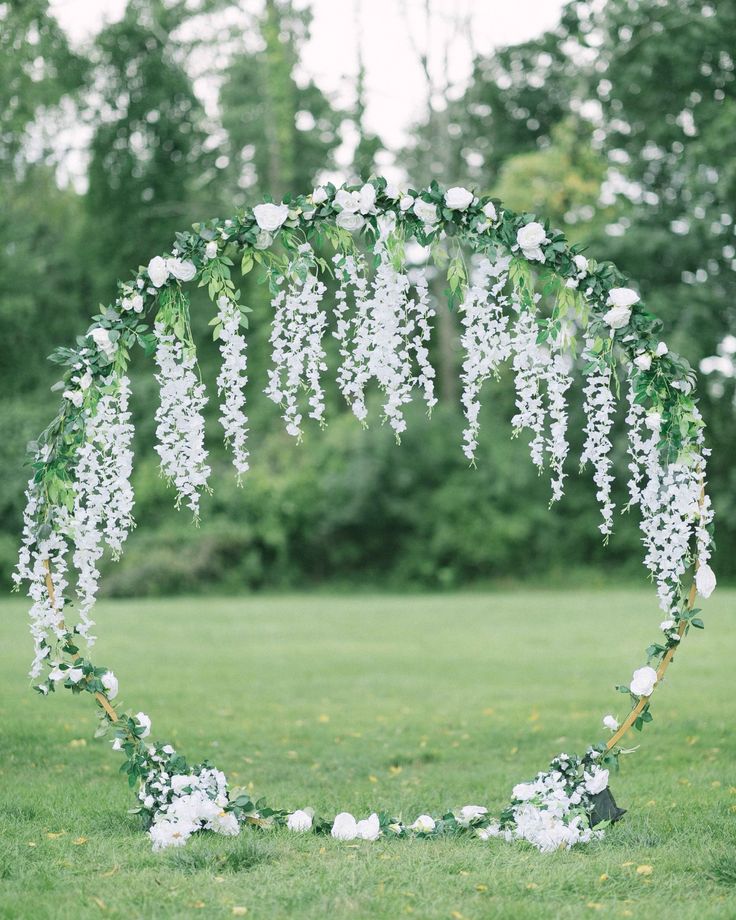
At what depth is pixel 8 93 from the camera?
1922 cm

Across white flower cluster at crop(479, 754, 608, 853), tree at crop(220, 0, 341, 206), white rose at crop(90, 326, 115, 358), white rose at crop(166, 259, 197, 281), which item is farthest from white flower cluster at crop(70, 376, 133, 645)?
tree at crop(220, 0, 341, 206)

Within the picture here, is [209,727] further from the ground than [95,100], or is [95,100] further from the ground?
[95,100]

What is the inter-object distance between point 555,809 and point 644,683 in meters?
0.78

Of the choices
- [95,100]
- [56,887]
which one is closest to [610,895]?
[56,887]

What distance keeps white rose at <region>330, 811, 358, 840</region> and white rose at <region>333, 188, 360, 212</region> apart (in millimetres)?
3026

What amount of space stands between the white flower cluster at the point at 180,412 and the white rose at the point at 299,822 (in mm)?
1606

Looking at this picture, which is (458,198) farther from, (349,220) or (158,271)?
(158,271)

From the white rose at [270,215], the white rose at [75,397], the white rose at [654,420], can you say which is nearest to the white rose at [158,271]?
the white rose at [270,215]

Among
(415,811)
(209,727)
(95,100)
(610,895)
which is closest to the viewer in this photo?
(610,895)

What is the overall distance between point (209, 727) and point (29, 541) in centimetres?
304

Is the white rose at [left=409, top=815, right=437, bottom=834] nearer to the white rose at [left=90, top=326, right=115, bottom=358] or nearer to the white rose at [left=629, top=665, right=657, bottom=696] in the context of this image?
the white rose at [left=629, top=665, right=657, bottom=696]

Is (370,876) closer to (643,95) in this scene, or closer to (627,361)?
(627,361)

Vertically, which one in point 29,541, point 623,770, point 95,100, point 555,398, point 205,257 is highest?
point 95,100

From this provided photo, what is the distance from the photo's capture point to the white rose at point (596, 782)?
5.10 m
